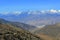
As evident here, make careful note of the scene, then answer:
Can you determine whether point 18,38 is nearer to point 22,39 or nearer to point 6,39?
point 22,39

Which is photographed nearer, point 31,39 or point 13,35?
point 13,35

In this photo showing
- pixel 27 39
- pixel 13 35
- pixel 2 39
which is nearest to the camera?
pixel 2 39

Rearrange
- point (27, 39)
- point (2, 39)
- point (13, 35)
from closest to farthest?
point (2, 39) < point (13, 35) < point (27, 39)

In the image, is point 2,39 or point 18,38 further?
point 18,38

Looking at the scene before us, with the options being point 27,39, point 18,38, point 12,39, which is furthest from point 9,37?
point 27,39

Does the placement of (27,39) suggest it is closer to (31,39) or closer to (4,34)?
(31,39)

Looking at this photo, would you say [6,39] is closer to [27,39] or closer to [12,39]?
[12,39]

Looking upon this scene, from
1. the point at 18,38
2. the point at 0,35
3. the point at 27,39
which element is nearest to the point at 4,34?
the point at 0,35

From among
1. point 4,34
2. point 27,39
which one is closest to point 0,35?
point 4,34
